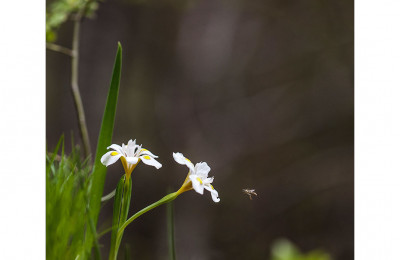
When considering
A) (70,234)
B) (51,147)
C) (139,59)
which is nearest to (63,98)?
(51,147)

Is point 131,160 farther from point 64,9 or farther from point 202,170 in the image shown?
point 64,9

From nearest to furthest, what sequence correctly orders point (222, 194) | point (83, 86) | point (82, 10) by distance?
point (82, 10), point (83, 86), point (222, 194)

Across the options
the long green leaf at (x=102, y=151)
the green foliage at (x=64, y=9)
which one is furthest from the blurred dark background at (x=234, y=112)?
the long green leaf at (x=102, y=151)

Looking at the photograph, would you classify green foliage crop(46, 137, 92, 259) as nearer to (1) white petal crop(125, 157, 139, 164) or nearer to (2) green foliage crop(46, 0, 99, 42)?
(1) white petal crop(125, 157, 139, 164)

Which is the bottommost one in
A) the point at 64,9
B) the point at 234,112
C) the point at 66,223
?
the point at 66,223

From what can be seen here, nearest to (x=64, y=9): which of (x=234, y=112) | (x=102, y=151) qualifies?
(x=102, y=151)

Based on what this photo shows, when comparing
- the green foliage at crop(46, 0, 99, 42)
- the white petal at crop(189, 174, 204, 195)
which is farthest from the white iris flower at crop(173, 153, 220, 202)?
the green foliage at crop(46, 0, 99, 42)

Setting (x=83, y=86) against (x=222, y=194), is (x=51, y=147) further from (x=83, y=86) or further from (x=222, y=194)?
(x=222, y=194)
